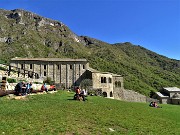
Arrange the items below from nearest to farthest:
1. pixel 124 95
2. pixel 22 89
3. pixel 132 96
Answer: pixel 22 89, pixel 124 95, pixel 132 96

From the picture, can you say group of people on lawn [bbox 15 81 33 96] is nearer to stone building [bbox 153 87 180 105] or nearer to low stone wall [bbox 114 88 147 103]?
low stone wall [bbox 114 88 147 103]

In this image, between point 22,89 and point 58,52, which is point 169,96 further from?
point 58,52

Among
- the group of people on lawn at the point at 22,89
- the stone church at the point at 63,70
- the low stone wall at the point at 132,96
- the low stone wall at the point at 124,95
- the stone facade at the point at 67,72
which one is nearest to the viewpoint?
the group of people on lawn at the point at 22,89

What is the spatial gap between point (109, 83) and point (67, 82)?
12.6 m

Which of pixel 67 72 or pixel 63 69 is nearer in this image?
pixel 67 72

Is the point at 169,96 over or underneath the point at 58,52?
underneath

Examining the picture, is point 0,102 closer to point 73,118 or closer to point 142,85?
point 73,118

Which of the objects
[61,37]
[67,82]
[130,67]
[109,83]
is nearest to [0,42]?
[61,37]

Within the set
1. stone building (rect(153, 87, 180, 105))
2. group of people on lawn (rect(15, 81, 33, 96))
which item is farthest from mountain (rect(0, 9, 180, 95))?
group of people on lawn (rect(15, 81, 33, 96))

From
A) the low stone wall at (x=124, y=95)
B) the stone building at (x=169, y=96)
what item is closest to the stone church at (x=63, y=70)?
the low stone wall at (x=124, y=95)

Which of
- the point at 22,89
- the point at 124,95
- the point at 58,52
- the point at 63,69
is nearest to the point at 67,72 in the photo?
the point at 63,69

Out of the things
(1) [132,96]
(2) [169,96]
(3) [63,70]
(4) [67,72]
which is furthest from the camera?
(2) [169,96]

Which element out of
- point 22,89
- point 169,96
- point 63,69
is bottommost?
point 169,96

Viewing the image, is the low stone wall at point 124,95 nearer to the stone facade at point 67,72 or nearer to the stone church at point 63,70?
the stone facade at point 67,72
